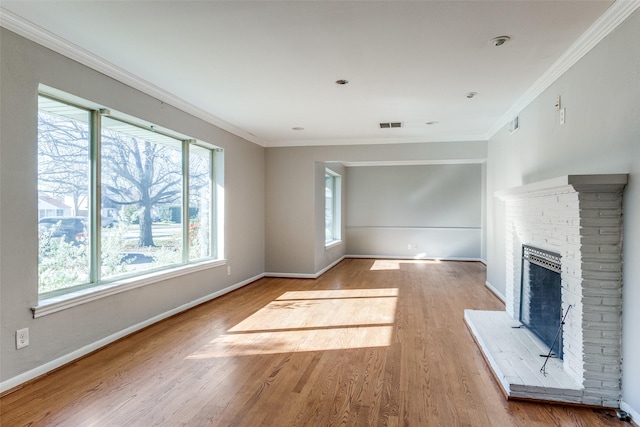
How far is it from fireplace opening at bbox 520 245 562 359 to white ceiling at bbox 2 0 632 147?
1.59 metres

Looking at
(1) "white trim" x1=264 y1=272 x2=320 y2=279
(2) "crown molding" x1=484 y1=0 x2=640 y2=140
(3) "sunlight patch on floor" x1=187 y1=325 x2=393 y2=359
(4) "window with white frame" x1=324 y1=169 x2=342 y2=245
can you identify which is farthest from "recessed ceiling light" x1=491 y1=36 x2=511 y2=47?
(4) "window with white frame" x1=324 y1=169 x2=342 y2=245

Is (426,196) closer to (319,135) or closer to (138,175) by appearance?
(319,135)

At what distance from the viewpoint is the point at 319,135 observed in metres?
5.82

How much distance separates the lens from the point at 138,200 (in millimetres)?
3705

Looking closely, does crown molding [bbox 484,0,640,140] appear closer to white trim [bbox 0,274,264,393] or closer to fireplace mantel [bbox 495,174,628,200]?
fireplace mantel [bbox 495,174,628,200]

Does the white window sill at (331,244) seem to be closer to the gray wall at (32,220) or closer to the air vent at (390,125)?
the air vent at (390,125)

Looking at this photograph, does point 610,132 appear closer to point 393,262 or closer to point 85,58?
point 85,58

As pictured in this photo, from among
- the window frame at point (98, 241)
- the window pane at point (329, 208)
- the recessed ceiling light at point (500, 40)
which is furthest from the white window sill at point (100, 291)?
the window pane at point (329, 208)

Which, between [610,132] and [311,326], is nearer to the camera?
[610,132]

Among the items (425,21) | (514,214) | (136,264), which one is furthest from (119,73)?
(514,214)

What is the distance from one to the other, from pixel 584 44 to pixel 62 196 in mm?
4108

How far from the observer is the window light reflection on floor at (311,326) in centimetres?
315

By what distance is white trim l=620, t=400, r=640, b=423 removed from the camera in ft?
6.52

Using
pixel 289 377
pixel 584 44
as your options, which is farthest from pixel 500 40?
pixel 289 377
